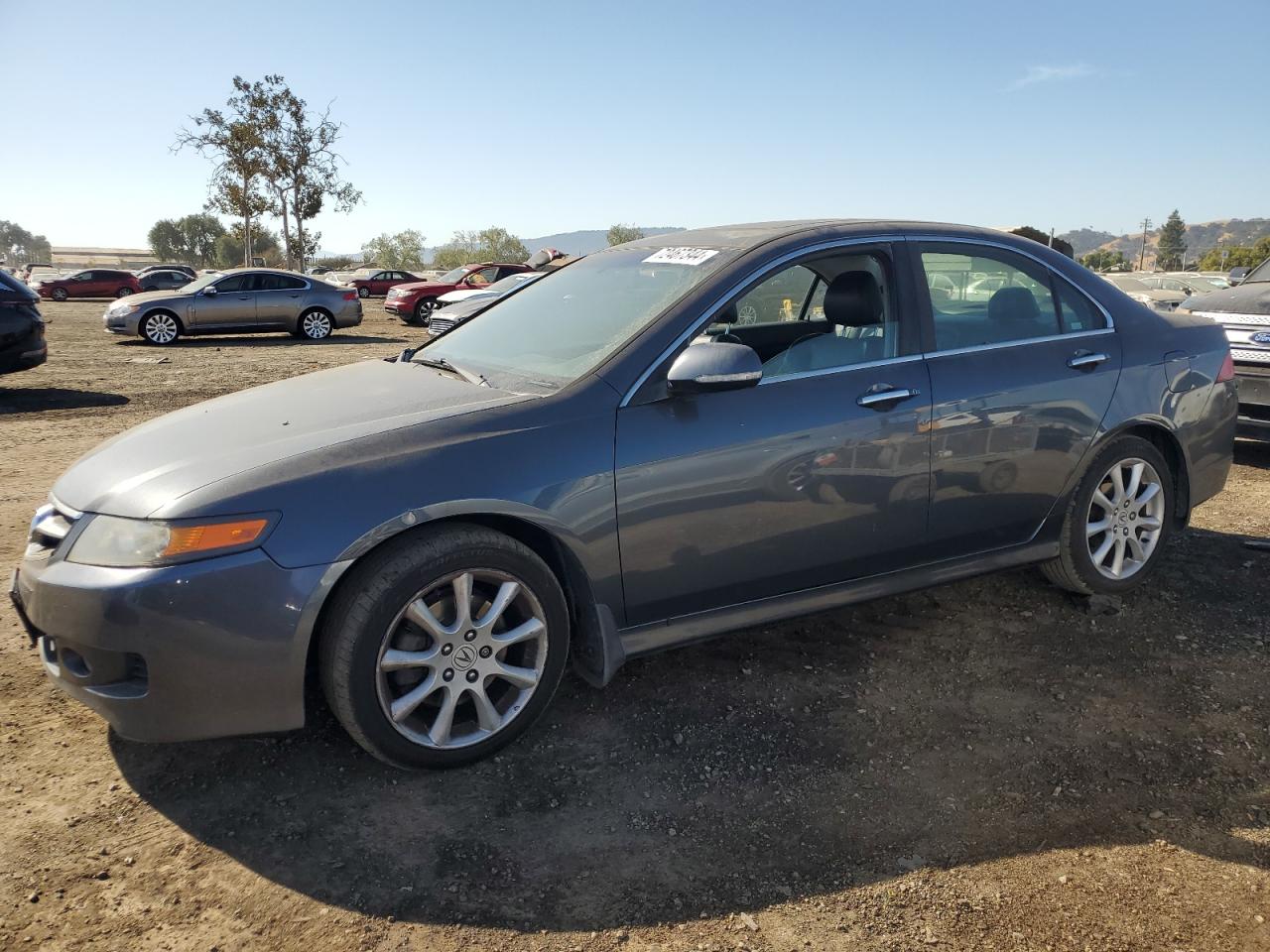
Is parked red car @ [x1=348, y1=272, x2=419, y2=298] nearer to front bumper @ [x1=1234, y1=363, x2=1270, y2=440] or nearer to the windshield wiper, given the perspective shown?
front bumper @ [x1=1234, y1=363, x2=1270, y2=440]

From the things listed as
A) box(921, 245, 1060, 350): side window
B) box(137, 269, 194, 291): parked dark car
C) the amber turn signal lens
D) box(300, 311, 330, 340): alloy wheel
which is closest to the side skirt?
box(921, 245, 1060, 350): side window

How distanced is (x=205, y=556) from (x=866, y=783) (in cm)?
205

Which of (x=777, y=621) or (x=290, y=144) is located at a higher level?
(x=290, y=144)

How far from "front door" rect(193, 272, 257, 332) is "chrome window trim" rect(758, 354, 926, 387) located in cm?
1697

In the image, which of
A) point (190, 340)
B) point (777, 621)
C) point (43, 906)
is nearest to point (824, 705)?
point (777, 621)

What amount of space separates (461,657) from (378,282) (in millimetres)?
38340

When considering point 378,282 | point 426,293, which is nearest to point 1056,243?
point 426,293

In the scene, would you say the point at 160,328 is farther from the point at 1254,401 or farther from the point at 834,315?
the point at 1254,401

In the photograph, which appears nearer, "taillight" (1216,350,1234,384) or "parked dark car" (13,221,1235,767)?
"parked dark car" (13,221,1235,767)

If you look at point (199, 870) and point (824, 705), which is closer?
point (199, 870)

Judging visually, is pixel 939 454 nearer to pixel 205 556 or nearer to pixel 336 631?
pixel 336 631

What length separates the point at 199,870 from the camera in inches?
96.6

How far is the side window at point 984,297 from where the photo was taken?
364cm

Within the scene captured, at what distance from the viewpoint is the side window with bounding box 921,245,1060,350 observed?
3.64 meters
